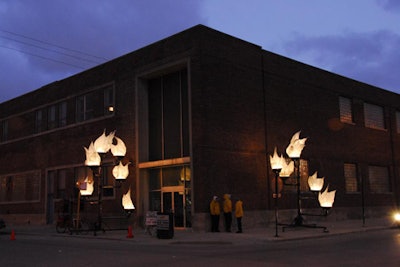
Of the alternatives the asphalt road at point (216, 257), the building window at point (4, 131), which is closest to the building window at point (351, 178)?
the asphalt road at point (216, 257)

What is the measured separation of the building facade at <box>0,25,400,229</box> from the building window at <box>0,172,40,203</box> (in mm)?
143

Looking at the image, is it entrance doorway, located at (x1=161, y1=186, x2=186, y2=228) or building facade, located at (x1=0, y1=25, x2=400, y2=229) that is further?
entrance doorway, located at (x1=161, y1=186, x2=186, y2=228)

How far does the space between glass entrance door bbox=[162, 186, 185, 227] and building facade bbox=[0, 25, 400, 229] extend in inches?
2.3

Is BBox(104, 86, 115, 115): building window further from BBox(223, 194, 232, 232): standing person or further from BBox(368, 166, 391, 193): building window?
BBox(368, 166, 391, 193): building window

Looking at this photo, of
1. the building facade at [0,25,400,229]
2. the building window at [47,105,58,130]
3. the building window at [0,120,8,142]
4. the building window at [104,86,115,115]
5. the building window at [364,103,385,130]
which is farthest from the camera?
the building window at [0,120,8,142]

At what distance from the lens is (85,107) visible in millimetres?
33125

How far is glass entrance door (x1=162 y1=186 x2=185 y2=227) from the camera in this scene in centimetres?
2609

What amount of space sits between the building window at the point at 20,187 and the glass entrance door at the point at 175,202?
1333 centimetres

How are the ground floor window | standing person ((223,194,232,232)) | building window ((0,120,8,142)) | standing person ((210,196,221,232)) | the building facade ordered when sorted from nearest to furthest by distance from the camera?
standing person ((210,196,221,232))
standing person ((223,194,232,232))
the building facade
the ground floor window
building window ((0,120,8,142))

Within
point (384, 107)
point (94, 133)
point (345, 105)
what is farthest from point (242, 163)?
point (384, 107)

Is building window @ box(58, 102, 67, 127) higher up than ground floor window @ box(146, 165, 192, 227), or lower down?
higher up

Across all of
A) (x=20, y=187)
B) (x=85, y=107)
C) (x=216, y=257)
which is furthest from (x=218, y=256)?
(x=20, y=187)

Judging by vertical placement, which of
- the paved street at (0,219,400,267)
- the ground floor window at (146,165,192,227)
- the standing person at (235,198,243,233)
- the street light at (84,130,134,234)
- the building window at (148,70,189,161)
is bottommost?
the paved street at (0,219,400,267)

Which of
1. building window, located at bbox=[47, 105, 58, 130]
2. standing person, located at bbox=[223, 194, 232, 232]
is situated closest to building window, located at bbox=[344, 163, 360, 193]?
standing person, located at bbox=[223, 194, 232, 232]
